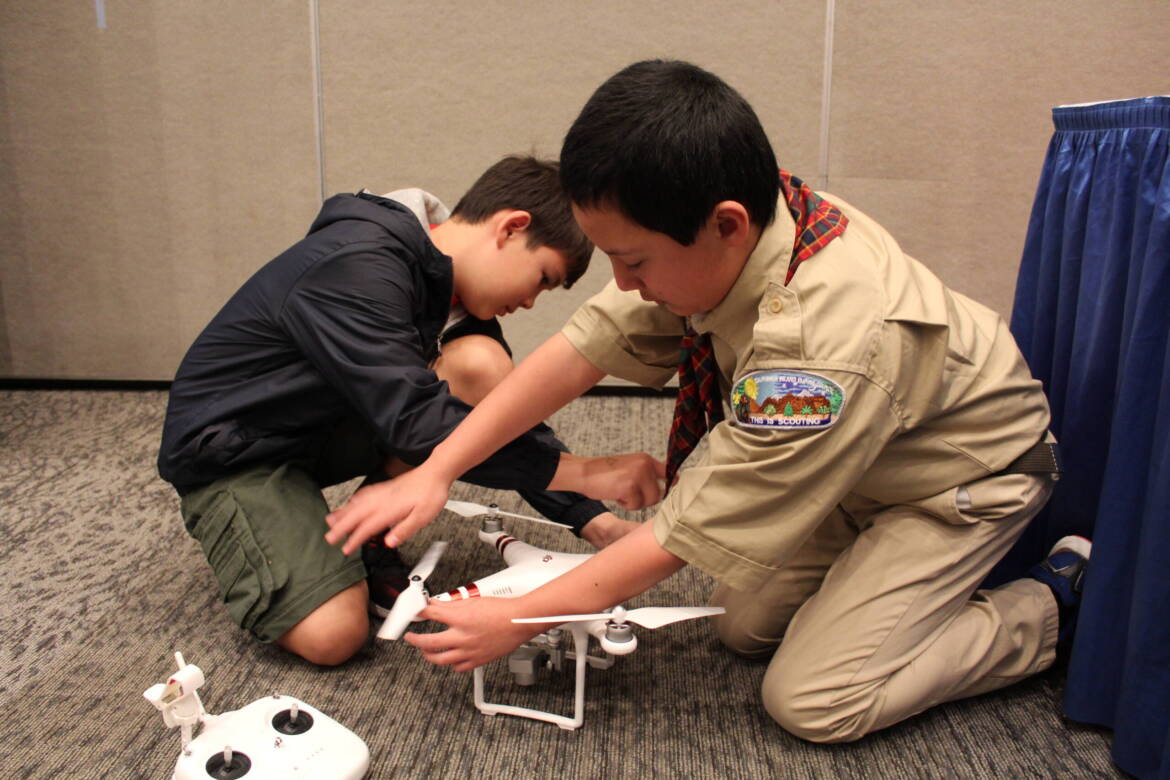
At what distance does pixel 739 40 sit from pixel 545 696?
1433 mm

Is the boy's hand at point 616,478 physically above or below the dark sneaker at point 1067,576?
above

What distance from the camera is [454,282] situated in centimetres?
117

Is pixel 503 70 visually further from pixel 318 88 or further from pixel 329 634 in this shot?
pixel 329 634

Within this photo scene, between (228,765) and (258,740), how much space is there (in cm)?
3

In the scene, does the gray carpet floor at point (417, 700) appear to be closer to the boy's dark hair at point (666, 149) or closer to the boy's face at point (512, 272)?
the boy's face at point (512, 272)

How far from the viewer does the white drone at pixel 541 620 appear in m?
0.81

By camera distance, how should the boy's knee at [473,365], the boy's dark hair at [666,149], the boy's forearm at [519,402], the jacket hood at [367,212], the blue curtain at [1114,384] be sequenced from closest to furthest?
the boy's dark hair at [666,149], the blue curtain at [1114,384], the boy's forearm at [519,402], the jacket hood at [367,212], the boy's knee at [473,365]

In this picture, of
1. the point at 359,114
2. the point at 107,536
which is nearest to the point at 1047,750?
the point at 107,536

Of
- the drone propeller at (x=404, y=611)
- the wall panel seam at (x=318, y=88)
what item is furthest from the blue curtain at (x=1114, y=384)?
the wall panel seam at (x=318, y=88)

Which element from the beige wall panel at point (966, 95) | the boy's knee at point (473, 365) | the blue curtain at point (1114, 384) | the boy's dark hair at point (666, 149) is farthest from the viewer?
the beige wall panel at point (966, 95)

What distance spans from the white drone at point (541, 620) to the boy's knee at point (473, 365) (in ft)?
0.95

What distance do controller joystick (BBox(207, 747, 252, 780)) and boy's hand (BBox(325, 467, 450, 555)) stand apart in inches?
7.8

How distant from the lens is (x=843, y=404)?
74 cm

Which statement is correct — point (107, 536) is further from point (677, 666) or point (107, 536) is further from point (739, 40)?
point (739, 40)
